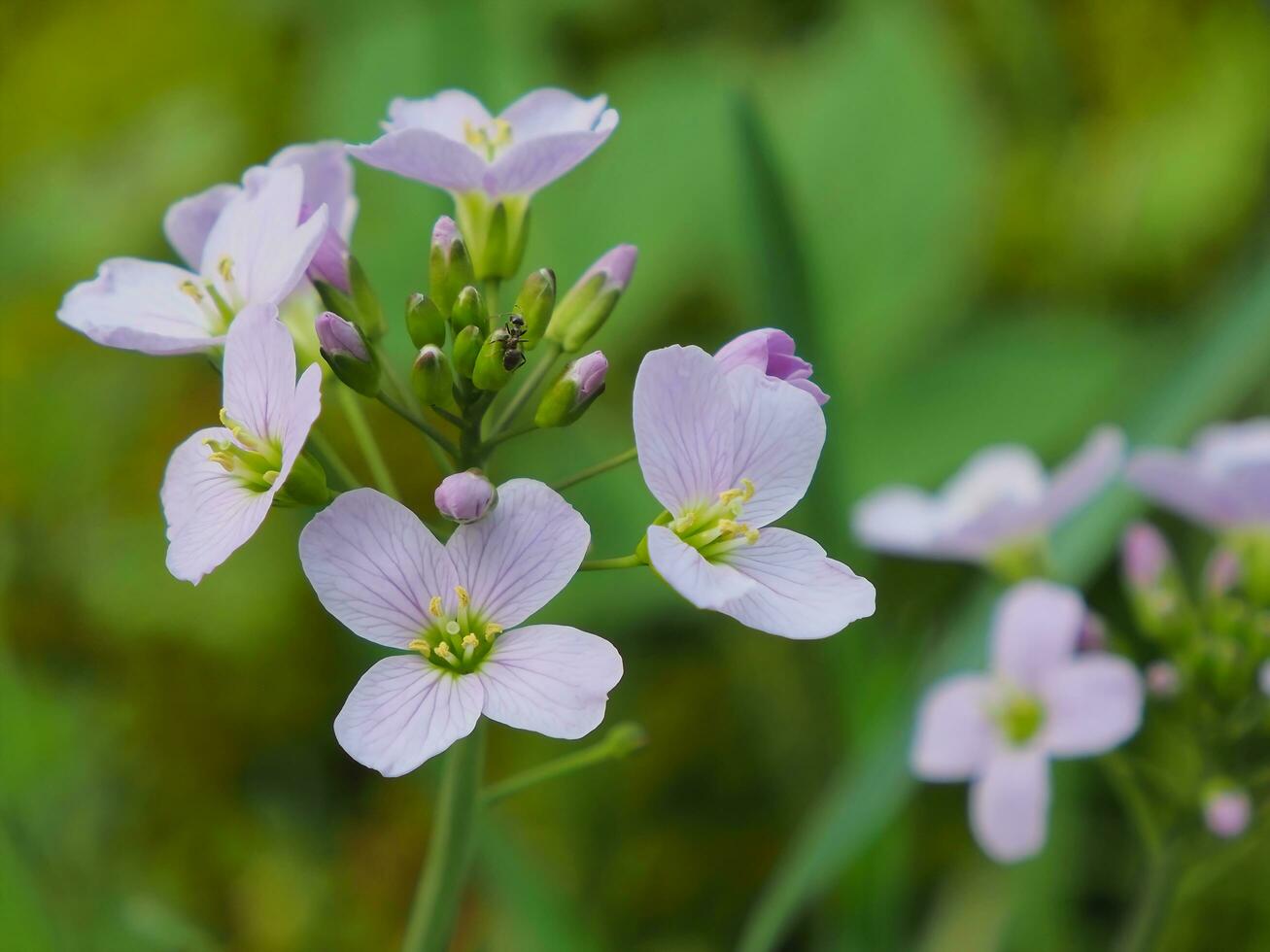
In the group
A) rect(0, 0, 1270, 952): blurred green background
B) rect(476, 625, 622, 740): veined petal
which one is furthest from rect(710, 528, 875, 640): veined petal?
rect(0, 0, 1270, 952): blurred green background

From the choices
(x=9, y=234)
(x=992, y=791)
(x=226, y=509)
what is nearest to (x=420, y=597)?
(x=226, y=509)

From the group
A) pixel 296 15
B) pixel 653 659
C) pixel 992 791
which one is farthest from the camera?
pixel 296 15

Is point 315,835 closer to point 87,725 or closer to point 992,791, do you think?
point 87,725

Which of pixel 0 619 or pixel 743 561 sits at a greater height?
pixel 743 561

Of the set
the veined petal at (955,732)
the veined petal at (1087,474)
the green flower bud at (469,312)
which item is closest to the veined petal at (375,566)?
the green flower bud at (469,312)

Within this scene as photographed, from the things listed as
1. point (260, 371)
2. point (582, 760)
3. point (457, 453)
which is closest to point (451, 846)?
point (582, 760)

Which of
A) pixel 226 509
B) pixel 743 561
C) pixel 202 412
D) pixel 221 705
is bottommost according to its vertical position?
pixel 221 705
